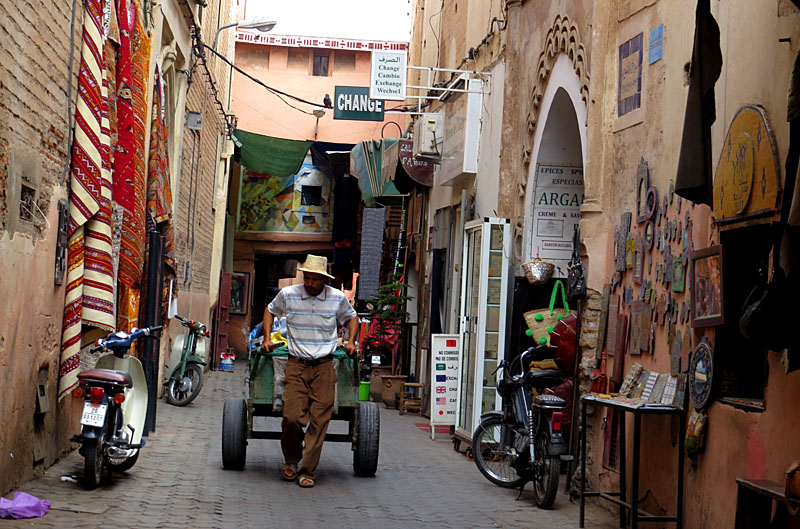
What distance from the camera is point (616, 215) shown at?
8.92 metres

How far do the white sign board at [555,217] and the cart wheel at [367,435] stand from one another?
356cm

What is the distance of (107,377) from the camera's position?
26.0 ft

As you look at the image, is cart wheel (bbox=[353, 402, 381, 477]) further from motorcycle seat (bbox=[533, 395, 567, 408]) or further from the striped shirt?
motorcycle seat (bbox=[533, 395, 567, 408])

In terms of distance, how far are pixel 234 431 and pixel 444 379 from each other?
4533 mm

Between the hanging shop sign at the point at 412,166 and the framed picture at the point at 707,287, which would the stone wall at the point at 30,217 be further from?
the hanging shop sign at the point at 412,166

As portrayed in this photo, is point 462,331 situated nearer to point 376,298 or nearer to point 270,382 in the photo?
point 270,382

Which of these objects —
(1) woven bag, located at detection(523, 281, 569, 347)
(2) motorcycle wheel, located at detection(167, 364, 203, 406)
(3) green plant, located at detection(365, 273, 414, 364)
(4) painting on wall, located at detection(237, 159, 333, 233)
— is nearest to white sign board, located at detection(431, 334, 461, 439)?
(1) woven bag, located at detection(523, 281, 569, 347)

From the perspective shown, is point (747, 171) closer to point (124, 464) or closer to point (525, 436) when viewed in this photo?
point (525, 436)

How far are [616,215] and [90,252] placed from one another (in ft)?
14.5

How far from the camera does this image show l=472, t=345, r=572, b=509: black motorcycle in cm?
855

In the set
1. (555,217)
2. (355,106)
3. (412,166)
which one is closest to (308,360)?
(555,217)

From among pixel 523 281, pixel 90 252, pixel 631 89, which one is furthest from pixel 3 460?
pixel 523 281

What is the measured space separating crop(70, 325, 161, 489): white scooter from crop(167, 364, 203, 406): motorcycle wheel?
6852 millimetres

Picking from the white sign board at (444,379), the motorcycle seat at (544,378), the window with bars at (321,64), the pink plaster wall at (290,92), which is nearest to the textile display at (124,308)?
the white sign board at (444,379)
